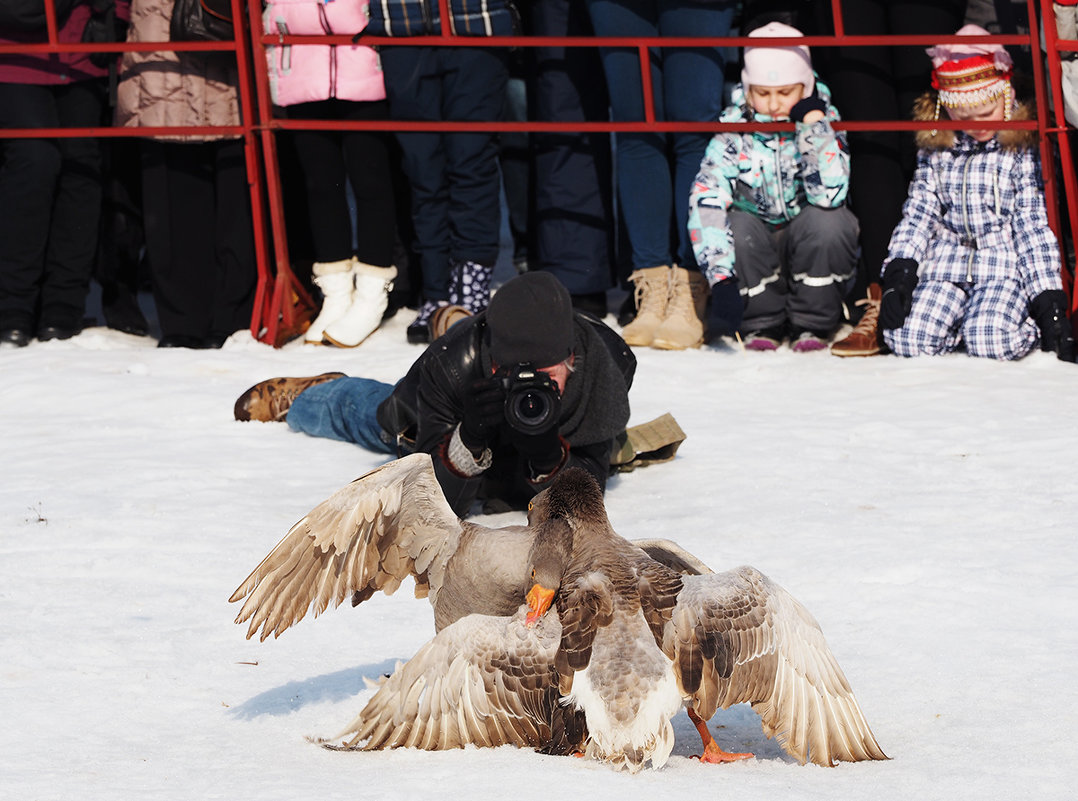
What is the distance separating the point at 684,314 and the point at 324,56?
1.94m

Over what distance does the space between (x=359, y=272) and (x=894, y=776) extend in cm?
428

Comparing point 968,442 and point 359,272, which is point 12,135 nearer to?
point 359,272

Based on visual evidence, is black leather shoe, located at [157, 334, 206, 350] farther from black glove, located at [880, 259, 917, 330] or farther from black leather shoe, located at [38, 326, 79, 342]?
black glove, located at [880, 259, 917, 330]

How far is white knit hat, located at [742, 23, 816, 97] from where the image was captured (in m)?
5.84

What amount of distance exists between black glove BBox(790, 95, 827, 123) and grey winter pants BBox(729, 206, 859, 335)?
389 mm

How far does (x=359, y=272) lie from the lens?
20.5 ft

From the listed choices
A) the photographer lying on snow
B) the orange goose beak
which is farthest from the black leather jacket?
the orange goose beak

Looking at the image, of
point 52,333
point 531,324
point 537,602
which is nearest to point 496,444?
point 531,324

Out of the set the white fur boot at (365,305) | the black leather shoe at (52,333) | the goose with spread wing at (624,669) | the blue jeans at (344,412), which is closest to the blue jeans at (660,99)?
the white fur boot at (365,305)

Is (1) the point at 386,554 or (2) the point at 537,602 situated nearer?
(2) the point at 537,602

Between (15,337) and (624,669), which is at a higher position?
(15,337)

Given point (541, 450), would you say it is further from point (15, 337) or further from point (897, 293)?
point (15, 337)

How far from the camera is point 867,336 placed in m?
5.90

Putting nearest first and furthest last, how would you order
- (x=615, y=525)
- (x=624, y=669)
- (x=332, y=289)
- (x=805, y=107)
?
(x=624, y=669) → (x=615, y=525) → (x=805, y=107) → (x=332, y=289)
